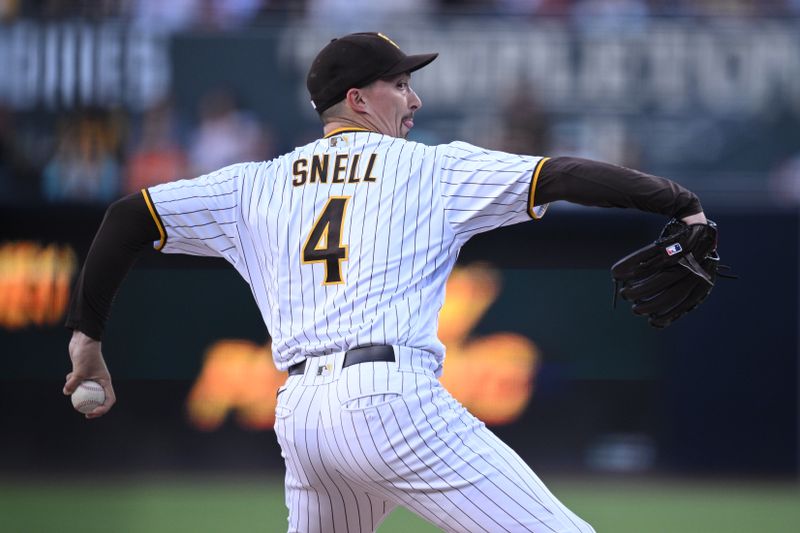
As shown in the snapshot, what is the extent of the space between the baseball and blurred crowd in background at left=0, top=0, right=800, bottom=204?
223 inches

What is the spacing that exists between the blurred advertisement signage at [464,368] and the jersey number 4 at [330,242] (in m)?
5.62

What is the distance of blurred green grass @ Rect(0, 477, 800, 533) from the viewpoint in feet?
24.5

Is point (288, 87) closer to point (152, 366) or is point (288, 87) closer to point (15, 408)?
point (152, 366)

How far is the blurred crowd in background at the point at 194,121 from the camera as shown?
9.73 meters

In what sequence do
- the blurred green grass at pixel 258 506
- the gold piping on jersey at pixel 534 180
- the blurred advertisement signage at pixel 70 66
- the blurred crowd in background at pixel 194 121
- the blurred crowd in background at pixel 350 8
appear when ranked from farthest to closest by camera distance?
the blurred crowd in background at pixel 350 8, the blurred advertisement signage at pixel 70 66, the blurred crowd in background at pixel 194 121, the blurred green grass at pixel 258 506, the gold piping on jersey at pixel 534 180

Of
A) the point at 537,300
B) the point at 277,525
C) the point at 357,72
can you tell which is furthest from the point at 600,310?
the point at 357,72

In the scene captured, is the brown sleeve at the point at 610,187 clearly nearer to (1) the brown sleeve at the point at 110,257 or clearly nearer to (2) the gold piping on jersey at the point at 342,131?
(2) the gold piping on jersey at the point at 342,131

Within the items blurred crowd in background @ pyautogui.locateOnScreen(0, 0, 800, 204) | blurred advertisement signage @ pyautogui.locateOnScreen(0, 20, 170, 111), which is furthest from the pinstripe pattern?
blurred advertisement signage @ pyautogui.locateOnScreen(0, 20, 170, 111)

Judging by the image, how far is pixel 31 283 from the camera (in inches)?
364

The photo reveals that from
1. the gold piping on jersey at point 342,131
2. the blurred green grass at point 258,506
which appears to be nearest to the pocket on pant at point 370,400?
the gold piping on jersey at point 342,131

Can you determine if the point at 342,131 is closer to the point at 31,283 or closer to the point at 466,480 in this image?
the point at 466,480

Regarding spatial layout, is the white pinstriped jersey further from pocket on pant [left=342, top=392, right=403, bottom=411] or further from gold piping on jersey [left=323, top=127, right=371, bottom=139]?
pocket on pant [left=342, top=392, right=403, bottom=411]

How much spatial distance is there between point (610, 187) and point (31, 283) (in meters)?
6.66

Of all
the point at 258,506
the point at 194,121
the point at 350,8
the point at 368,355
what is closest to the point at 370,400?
the point at 368,355
